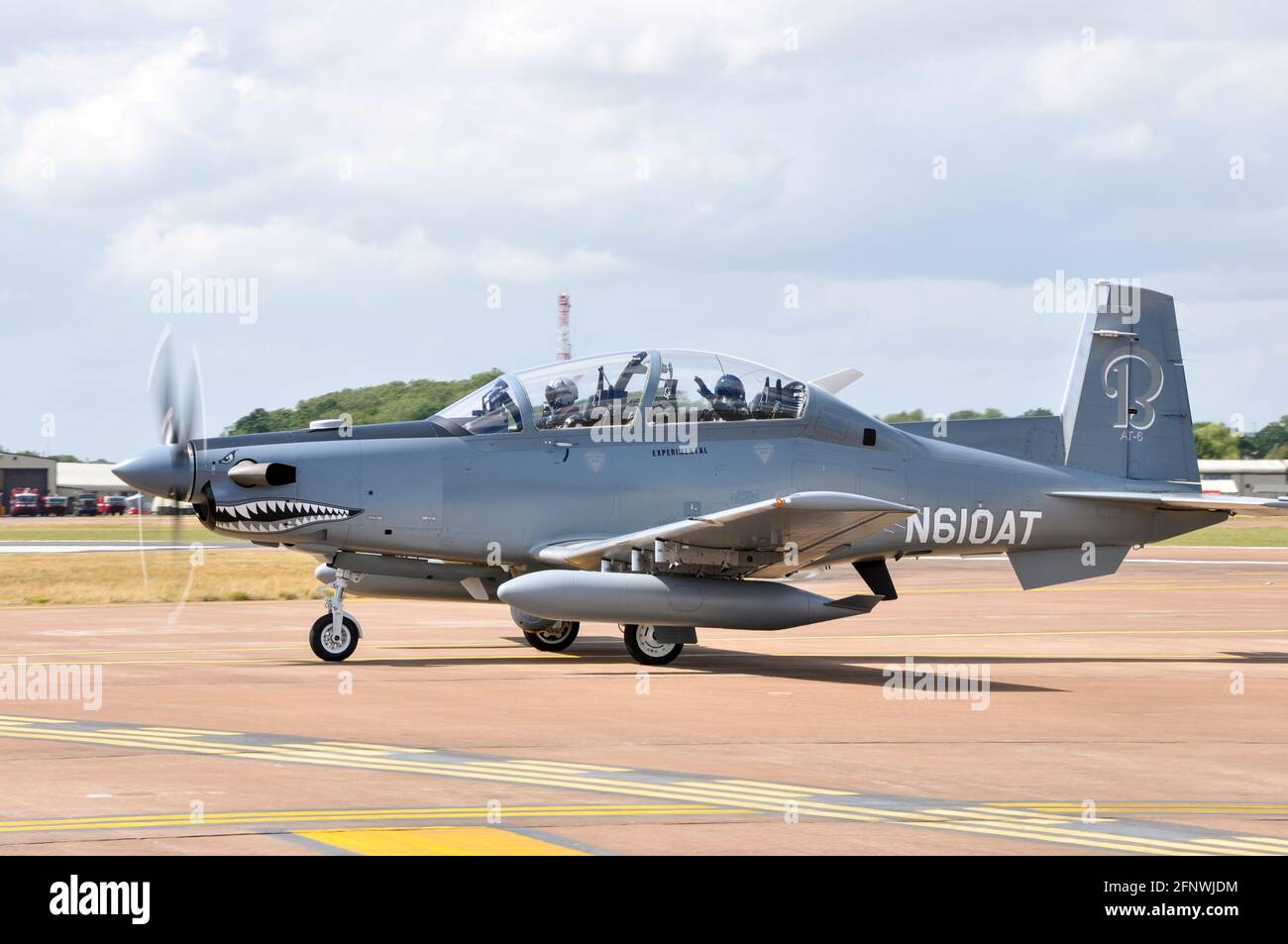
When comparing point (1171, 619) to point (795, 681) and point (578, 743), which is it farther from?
point (578, 743)

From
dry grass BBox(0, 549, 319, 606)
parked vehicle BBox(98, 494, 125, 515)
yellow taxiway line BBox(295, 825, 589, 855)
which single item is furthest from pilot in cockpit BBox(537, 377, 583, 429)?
parked vehicle BBox(98, 494, 125, 515)

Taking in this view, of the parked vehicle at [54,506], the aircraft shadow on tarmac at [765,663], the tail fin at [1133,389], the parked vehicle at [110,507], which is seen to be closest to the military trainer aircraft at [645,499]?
the aircraft shadow on tarmac at [765,663]

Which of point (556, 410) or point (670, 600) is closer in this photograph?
point (670, 600)

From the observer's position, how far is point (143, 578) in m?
33.3

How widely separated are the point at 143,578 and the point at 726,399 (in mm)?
21377

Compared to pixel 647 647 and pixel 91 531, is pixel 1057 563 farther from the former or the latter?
pixel 91 531

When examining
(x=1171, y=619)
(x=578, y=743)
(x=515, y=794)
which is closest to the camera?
(x=515, y=794)

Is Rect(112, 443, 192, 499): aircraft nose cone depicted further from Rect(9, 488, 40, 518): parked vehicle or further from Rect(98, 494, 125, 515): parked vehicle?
Rect(9, 488, 40, 518): parked vehicle

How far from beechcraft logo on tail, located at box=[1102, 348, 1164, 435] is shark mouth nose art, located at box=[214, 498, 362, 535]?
9860 millimetres

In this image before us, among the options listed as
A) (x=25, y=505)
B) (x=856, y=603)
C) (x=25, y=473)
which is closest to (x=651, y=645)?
(x=856, y=603)

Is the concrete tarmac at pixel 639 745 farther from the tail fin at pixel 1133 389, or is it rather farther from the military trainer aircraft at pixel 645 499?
the tail fin at pixel 1133 389

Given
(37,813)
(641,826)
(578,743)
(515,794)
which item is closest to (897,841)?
(641,826)

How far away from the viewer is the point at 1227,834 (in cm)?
745
